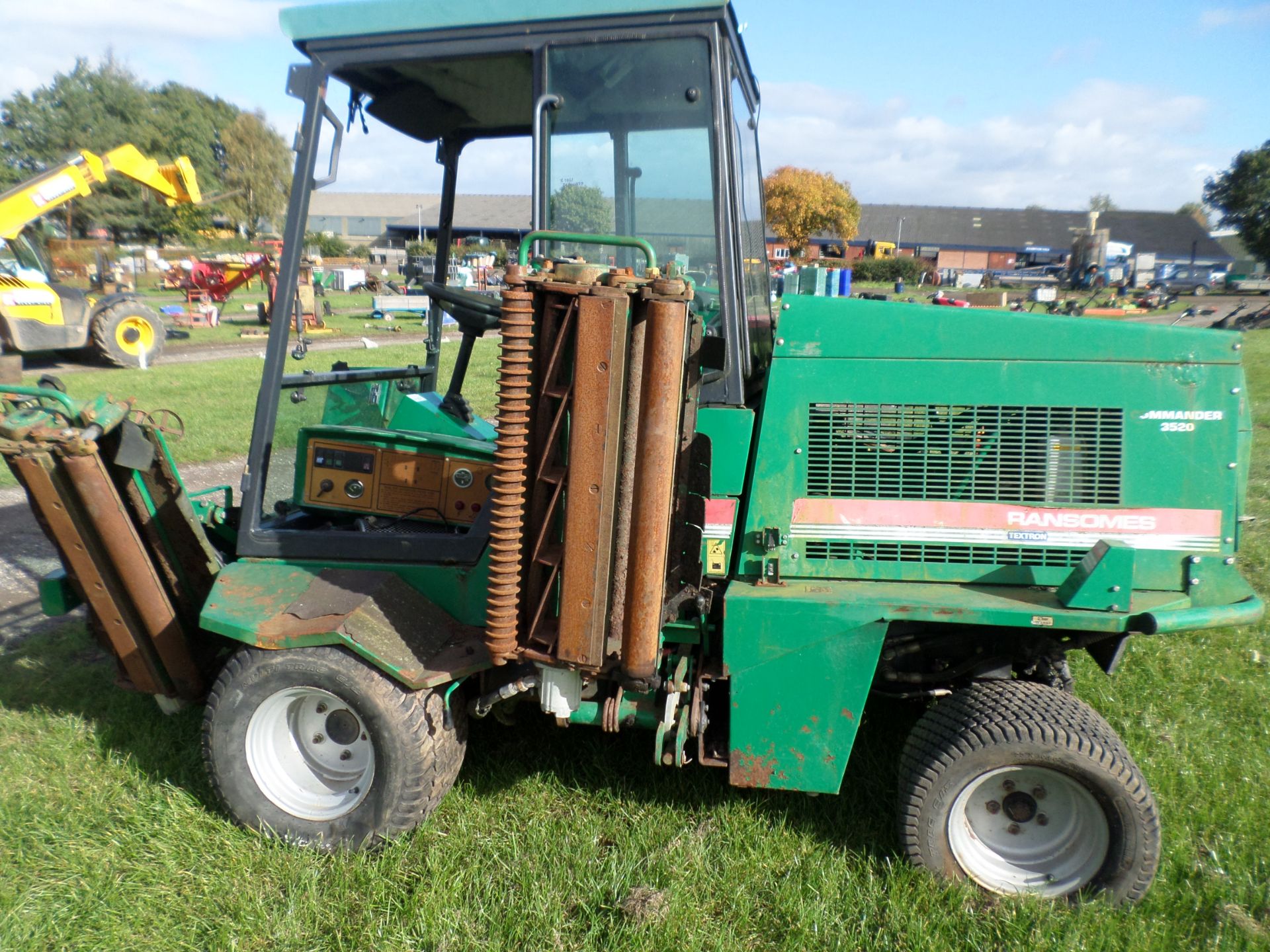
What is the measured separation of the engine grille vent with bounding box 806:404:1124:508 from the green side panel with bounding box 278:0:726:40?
1.41m

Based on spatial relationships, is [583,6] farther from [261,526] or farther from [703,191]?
[261,526]

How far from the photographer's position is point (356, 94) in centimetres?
331

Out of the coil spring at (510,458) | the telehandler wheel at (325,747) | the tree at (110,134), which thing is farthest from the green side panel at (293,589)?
the tree at (110,134)

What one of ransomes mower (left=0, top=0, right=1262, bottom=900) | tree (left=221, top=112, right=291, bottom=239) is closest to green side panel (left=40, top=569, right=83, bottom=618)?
ransomes mower (left=0, top=0, right=1262, bottom=900)

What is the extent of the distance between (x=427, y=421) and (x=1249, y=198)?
2077 inches

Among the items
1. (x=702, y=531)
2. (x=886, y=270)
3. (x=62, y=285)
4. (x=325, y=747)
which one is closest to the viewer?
(x=702, y=531)

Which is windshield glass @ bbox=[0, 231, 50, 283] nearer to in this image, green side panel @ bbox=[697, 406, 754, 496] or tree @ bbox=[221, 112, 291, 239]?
green side panel @ bbox=[697, 406, 754, 496]

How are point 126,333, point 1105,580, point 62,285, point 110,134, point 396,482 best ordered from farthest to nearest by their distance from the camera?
1. point 110,134
2. point 126,333
3. point 62,285
4. point 396,482
5. point 1105,580

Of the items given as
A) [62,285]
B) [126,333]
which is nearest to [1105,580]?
[126,333]

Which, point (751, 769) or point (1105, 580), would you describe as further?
point (751, 769)

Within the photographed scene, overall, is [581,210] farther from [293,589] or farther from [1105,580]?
[1105,580]

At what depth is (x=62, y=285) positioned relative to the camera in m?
13.8

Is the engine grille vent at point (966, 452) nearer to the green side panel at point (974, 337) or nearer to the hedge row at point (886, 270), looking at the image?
the green side panel at point (974, 337)

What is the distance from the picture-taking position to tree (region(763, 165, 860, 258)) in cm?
5128
